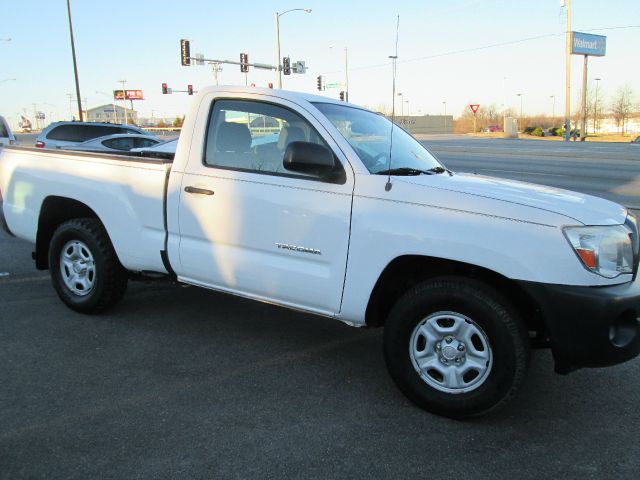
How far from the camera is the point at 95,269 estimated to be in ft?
15.6

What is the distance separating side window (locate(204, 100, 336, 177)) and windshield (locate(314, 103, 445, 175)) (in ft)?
0.76

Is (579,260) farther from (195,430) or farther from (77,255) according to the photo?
(77,255)

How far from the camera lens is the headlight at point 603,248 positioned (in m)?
2.95

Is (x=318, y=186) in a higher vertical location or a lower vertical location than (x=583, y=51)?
lower

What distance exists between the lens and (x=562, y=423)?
3.25 meters

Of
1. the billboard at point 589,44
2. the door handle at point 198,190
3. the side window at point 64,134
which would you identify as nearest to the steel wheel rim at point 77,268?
the door handle at point 198,190

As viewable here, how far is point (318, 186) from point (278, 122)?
67cm

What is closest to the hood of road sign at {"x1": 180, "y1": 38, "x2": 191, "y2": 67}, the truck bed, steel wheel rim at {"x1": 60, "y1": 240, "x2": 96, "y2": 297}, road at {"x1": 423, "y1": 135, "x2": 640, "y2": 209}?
the truck bed

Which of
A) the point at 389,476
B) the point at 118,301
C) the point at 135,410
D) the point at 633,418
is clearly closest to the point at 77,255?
the point at 118,301

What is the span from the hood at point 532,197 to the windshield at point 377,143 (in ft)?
0.86

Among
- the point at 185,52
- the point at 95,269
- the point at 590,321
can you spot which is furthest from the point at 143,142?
the point at 185,52

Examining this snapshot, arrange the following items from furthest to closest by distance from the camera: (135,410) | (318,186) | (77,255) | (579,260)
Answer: (77,255) < (318,186) < (135,410) < (579,260)

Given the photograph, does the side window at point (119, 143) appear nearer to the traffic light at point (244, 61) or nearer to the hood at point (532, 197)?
the hood at point (532, 197)

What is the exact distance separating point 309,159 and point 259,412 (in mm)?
1510
